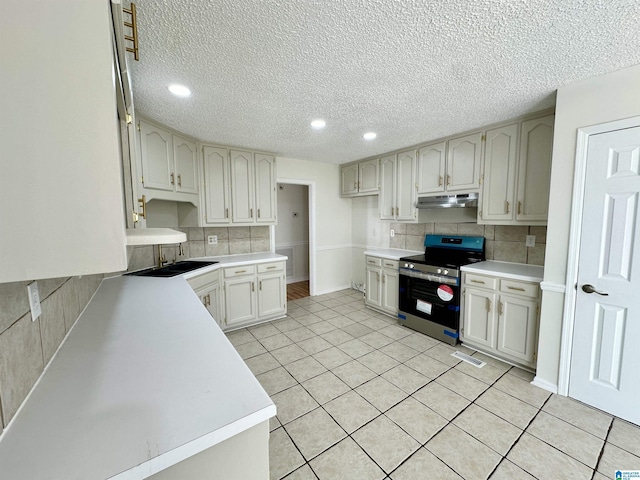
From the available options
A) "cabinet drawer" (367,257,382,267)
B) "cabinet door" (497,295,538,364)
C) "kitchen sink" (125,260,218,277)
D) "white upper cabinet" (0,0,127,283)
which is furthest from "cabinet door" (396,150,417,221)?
"white upper cabinet" (0,0,127,283)

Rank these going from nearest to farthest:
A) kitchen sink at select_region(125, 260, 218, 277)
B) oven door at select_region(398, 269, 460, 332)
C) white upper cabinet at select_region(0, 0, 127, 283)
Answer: white upper cabinet at select_region(0, 0, 127, 283)
kitchen sink at select_region(125, 260, 218, 277)
oven door at select_region(398, 269, 460, 332)

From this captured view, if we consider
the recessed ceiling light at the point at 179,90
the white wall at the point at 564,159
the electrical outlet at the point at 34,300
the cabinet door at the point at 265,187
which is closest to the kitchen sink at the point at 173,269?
the cabinet door at the point at 265,187

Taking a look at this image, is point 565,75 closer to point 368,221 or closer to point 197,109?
point 197,109

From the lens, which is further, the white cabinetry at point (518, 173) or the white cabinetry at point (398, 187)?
the white cabinetry at point (398, 187)

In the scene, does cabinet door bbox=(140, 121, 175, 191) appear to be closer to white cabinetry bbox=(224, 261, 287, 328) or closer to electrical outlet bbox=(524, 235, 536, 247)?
white cabinetry bbox=(224, 261, 287, 328)

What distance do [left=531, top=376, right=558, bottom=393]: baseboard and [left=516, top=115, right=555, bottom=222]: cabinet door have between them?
1.35 meters

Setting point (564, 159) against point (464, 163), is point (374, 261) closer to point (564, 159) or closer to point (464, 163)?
point (464, 163)

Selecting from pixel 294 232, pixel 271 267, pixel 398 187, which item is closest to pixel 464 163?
pixel 398 187

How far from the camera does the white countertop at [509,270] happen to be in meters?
2.29

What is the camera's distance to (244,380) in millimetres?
868

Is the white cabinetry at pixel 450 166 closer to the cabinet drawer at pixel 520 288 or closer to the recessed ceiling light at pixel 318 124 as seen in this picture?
the cabinet drawer at pixel 520 288

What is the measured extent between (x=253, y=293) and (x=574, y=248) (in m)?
3.13

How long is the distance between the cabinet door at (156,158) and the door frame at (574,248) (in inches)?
137

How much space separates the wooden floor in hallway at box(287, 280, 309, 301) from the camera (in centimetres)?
460
